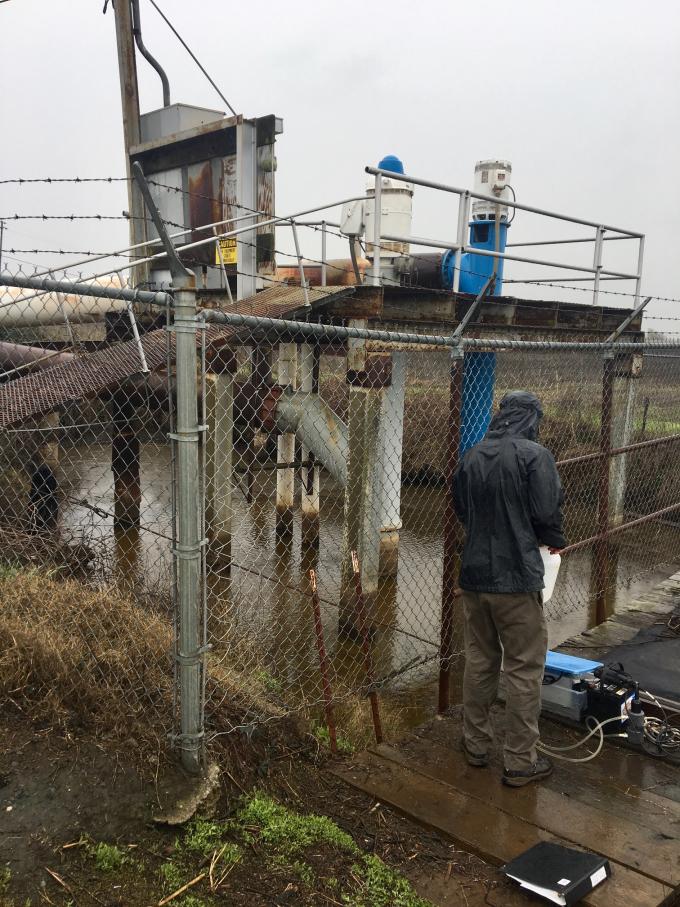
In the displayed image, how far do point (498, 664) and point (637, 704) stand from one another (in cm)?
92

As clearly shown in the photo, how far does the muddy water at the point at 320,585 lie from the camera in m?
6.42

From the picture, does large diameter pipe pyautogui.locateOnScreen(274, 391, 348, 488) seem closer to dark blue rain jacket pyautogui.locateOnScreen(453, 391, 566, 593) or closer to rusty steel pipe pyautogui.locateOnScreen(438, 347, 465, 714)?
rusty steel pipe pyautogui.locateOnScreen(438, 347, 465, 714)

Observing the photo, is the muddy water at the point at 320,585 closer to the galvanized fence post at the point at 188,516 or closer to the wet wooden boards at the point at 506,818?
the wet wooden boards at the point at 506,818

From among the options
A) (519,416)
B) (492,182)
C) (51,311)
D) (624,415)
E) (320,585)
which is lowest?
(320,585)

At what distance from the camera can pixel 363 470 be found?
7.28 m

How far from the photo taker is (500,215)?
8820mm

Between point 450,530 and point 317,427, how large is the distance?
→ 14.7ft

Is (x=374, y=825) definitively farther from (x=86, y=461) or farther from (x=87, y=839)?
(x=86, y=461)

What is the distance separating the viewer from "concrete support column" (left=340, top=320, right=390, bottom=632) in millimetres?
7188

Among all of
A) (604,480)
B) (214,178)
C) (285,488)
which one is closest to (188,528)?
(604,480)

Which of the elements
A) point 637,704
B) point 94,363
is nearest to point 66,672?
point 637,704

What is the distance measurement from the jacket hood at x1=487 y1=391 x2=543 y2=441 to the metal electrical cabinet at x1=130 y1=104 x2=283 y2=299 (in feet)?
18.7

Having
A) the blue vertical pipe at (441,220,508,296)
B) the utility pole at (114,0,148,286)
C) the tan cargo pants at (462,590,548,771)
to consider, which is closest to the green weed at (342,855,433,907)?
the tan cargo pants at (462,590,548,771)

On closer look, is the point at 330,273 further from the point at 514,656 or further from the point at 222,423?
the point at 514,656
